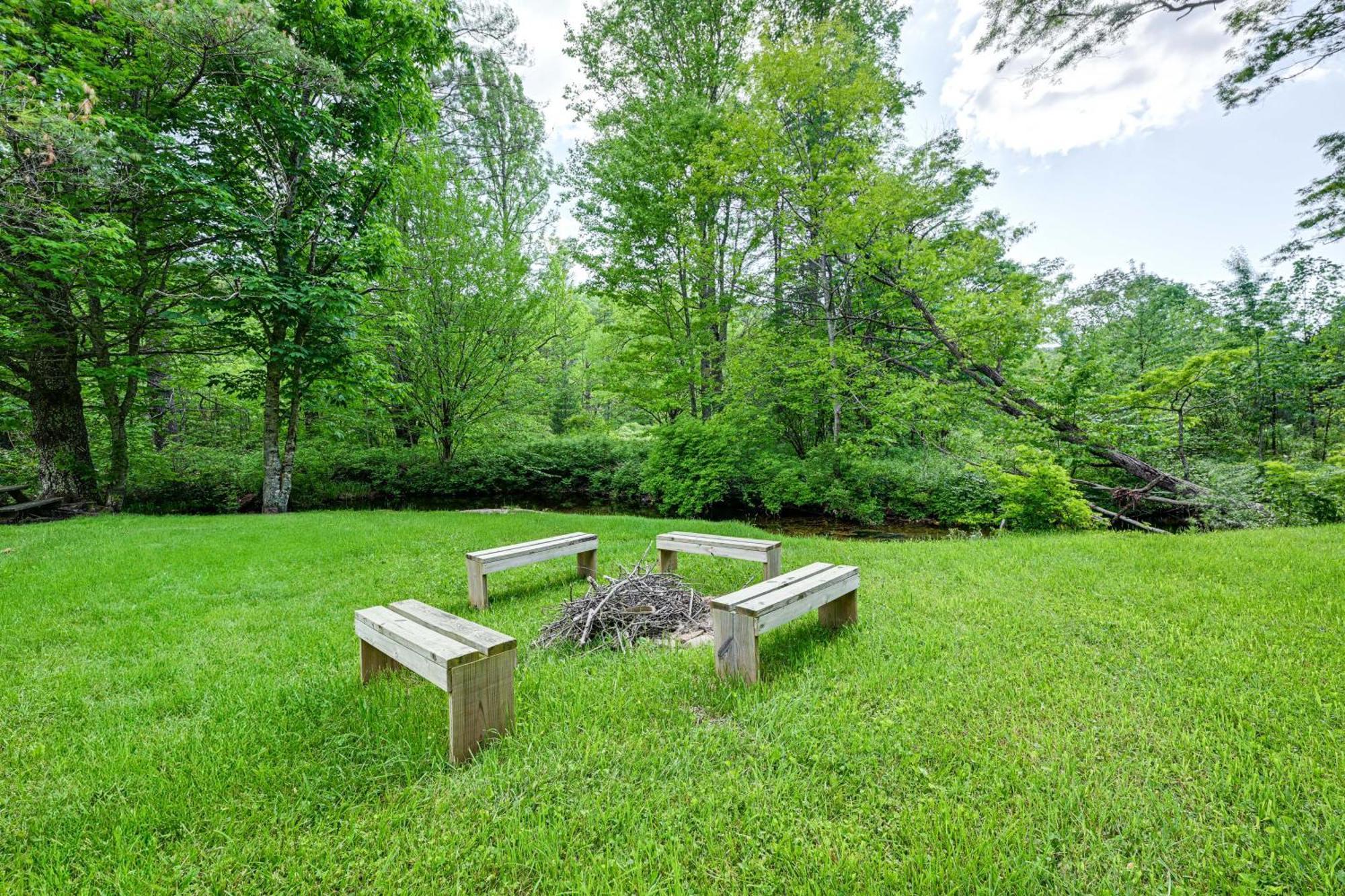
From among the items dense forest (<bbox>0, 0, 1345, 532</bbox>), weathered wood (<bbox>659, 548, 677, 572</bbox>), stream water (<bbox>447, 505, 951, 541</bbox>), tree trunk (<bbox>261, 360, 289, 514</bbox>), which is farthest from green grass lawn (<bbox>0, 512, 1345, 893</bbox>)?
tree trunk (<bbox>261, 360, 289, 514</bbox>)

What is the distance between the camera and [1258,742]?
5.87 feet

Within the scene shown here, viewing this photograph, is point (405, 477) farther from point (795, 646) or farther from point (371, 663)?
point (795, 646)

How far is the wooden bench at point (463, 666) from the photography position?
183cm

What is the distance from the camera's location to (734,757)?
1.88m

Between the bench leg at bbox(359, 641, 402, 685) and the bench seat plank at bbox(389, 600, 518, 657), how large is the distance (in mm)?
229

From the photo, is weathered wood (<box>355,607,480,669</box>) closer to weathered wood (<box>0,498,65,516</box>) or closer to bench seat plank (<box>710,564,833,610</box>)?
bench seat plank (<box>710,564,833,610</box>)

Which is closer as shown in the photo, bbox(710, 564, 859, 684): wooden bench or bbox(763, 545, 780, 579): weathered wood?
bbox(710, 564, 859, 684): wooden bench

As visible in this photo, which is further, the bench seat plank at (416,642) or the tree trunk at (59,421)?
the tree trunk at (59,421)

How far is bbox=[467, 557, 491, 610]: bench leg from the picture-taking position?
144 inches

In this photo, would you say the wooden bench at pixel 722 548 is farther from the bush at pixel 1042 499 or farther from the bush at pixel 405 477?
the bush at pixel 405 477

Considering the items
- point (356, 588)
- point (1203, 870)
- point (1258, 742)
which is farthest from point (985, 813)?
point (356, 588)

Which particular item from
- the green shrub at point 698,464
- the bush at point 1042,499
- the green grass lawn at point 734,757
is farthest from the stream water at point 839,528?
the green grass lawn at point 734,757

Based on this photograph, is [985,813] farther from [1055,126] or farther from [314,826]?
[1055,126]

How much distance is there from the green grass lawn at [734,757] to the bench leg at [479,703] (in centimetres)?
8
